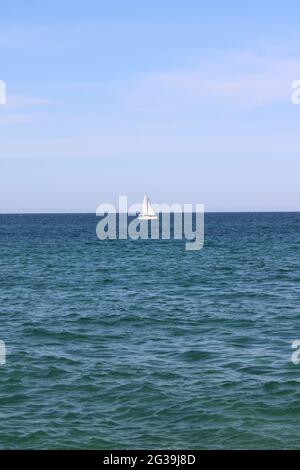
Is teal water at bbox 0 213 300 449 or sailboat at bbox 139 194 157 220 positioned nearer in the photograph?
teal water at bbox 0 213 300 449

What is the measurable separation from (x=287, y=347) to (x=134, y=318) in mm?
8207

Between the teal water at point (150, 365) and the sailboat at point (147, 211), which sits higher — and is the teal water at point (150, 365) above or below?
below

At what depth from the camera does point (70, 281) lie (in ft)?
142

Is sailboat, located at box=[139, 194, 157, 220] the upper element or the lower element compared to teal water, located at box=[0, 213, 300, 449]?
upper

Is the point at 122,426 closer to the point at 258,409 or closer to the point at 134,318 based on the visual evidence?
the point at 258,409

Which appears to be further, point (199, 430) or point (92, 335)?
point (92, 335)

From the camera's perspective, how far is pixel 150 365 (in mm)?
20000

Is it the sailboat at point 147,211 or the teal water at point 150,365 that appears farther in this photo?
the sailboat at point 147,211

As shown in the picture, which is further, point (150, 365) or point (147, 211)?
point (147, 211)

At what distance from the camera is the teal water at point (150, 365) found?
48.1 feet

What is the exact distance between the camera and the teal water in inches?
577
